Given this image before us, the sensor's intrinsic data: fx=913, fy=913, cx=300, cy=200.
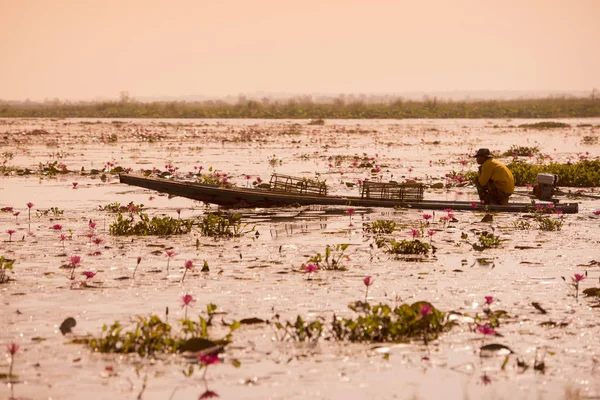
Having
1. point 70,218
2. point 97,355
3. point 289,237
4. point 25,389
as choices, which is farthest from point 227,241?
point 25,389

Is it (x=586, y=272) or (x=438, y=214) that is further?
(x=438, y=214)

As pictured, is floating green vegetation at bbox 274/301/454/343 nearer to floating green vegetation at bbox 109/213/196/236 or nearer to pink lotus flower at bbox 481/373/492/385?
pink lotus flower at bbox 481/373/492/385

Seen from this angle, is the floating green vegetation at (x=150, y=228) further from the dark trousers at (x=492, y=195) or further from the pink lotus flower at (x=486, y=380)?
the pink lotus flower at (x=486, y=380)

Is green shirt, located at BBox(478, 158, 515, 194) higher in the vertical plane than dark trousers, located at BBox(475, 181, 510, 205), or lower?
higher

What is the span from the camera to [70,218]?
15.7 meters

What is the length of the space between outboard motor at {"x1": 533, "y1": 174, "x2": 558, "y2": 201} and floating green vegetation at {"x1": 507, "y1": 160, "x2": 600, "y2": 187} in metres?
4.50

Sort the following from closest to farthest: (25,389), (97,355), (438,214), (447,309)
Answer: (25,389) → (97,355) → (447,309) → (438,214)

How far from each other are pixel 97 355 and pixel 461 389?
2886 mm

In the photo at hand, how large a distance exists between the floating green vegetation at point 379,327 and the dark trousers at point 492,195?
8852 mm

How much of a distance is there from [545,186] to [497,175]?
1.24 m

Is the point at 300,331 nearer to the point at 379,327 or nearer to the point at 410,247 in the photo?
the point at 379,327

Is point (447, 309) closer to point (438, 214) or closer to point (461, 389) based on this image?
point (461, 389)

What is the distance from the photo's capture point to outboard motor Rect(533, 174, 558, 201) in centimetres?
1697

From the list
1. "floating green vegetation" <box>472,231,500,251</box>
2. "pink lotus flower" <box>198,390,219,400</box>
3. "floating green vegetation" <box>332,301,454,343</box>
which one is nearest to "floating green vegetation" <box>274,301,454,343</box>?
"floating green vegetation" <box>332,301,454,343</box>
